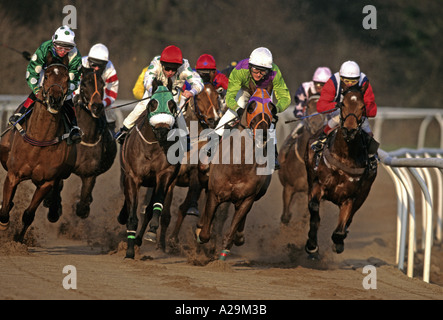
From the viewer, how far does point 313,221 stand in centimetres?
891

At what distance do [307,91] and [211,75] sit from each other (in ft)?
6.51

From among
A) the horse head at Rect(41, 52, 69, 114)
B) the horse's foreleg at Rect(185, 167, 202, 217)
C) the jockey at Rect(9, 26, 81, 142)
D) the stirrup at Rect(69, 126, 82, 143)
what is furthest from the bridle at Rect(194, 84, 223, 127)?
the horse head at Rect(41, 52, 69, 114)

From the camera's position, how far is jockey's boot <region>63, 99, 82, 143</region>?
27.8 ft

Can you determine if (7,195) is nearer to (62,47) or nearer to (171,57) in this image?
(62,47)

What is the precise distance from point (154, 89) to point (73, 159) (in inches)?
42.1

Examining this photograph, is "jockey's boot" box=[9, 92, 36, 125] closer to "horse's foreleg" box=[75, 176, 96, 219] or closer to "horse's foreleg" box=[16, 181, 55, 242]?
"horse's foreleg" box=[16, 181, 55, 242]

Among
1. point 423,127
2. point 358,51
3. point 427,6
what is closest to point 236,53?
point 358,51

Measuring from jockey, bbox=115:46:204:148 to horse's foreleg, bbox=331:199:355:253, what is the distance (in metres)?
1.80

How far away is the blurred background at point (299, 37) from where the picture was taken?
2692 centimetres

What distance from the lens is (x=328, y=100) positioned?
9266 mm

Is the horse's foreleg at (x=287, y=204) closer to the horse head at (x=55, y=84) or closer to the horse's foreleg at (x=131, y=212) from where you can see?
the horse's foreleg at (x=131, y=212)

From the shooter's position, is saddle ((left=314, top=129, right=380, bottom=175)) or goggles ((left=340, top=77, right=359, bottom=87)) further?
goggles ((left=340, top=77, right=359, bottom=87))

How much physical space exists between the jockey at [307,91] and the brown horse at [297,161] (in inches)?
7.4

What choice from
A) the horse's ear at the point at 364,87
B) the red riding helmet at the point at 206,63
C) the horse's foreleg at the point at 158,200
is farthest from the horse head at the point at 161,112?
the red riding helmet at the point at 206,63
